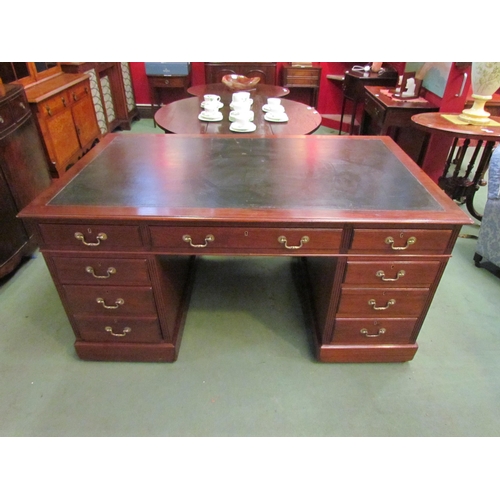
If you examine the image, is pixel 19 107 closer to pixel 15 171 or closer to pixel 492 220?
pixel 15 171

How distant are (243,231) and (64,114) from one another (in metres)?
2.49

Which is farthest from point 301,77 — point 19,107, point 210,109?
point 19,107

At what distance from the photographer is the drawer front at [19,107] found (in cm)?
194

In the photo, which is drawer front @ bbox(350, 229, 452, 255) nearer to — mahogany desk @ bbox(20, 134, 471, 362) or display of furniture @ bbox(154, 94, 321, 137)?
mahogany desk @ bbox(20, 134, 471, 362)

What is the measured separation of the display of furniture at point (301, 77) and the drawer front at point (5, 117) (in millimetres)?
3399

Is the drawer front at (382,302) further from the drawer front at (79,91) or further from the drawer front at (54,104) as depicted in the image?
the drawer front at (79,91)

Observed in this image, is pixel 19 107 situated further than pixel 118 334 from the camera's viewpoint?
Yes

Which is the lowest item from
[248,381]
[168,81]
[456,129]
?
[248,381]

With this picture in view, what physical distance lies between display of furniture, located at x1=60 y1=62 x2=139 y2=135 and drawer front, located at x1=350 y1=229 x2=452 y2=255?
328 cm

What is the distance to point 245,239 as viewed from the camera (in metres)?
1.21

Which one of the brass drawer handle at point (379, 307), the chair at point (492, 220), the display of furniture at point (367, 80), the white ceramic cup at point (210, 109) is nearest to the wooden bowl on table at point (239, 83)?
the white ceramic cup at point (210, 109)

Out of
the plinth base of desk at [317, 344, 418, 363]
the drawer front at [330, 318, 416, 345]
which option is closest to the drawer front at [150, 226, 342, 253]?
the drawer front at [330, 318, 416, 345]

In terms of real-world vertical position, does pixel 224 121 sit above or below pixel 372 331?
above

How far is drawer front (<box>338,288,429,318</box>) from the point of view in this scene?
135 centimetres
